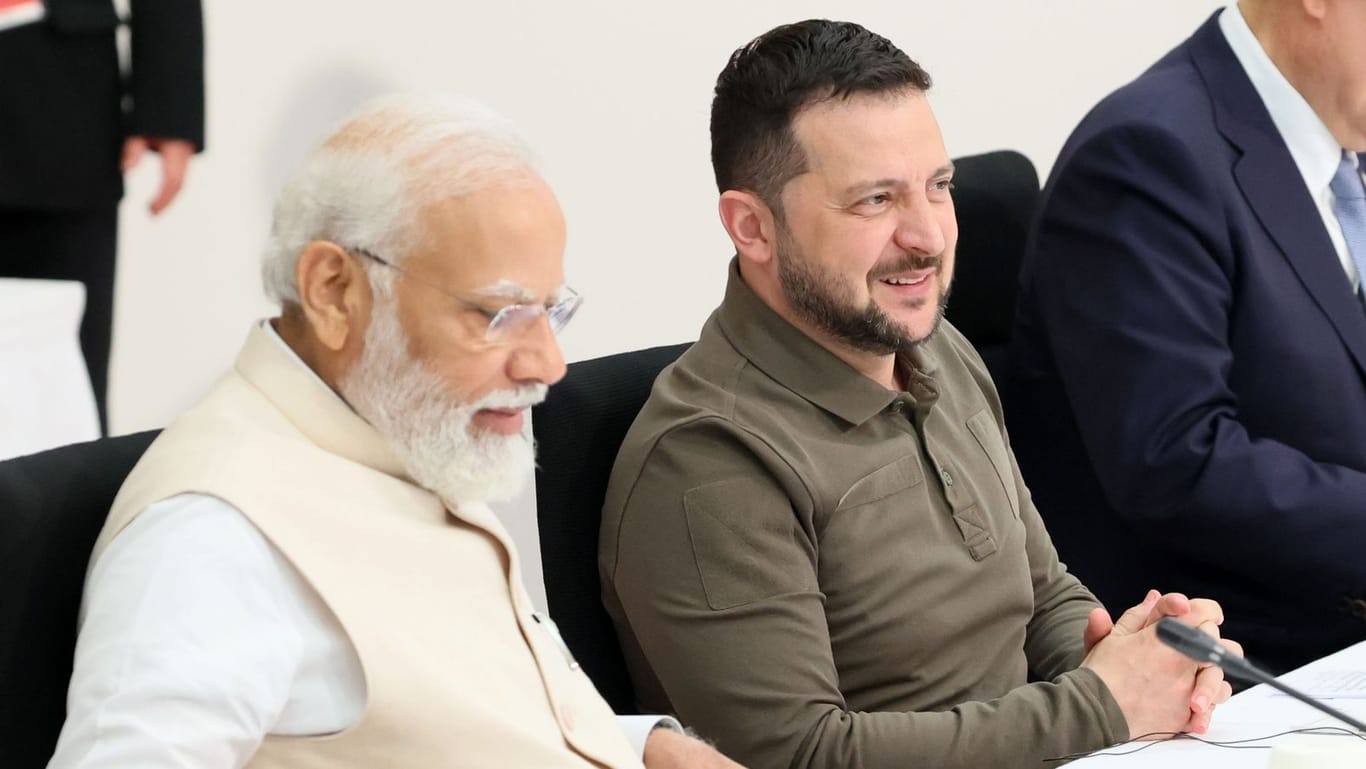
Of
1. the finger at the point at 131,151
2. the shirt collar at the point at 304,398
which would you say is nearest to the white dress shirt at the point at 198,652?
the shirt collar at the point at 304,398

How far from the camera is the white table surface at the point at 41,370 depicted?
2039 millimetres

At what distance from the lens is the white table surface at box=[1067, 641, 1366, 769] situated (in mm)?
1684

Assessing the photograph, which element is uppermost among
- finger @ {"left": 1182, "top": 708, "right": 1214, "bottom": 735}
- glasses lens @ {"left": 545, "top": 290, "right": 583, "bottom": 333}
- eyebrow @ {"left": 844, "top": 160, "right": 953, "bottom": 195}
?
eyebrow @ {"left": 844, "top": 160, "right": 953, "bottom": 195}

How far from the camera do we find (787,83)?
2041 mm

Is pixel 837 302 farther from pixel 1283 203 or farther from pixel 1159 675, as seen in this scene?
pixel 1283 203

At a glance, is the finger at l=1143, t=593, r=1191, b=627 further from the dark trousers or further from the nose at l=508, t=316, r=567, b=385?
the dark trousers

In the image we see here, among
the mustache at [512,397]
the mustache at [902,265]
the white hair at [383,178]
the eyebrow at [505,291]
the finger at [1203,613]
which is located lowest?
the finger at [1203,613]

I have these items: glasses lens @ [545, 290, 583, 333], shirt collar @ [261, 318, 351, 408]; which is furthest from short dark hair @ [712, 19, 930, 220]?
shirt collar @ [261, 318, 351, 408]

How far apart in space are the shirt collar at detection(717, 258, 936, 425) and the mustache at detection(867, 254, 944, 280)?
0.36ft

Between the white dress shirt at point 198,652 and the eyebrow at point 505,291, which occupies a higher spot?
the eyebrow at point 505,291

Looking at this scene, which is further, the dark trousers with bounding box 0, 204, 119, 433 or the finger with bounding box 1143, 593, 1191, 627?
the dark trousers with bounding box 0, 204, 119, 433

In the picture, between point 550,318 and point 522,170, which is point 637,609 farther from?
point 522,170

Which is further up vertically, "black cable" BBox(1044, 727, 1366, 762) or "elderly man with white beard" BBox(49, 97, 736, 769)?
"elderly man with white beard" BBox(49, 97, 736, 769)

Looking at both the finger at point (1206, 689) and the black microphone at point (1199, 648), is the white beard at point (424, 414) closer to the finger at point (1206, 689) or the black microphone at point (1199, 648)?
the black microphone at point (1199, 648)
